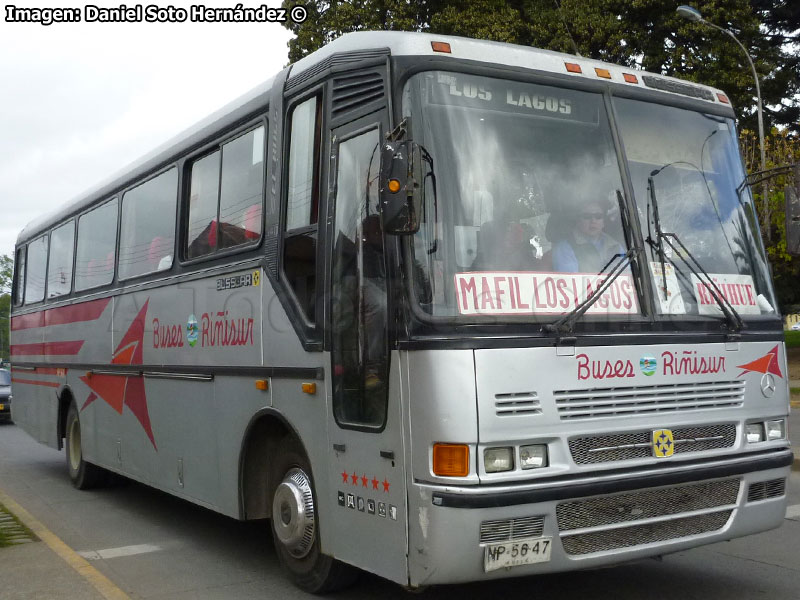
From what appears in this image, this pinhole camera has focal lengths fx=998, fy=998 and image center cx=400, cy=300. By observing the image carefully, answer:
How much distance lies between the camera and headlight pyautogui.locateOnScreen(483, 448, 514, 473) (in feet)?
15.8

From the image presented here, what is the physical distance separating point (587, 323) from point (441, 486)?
1141mm

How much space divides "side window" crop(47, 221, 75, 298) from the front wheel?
151cm

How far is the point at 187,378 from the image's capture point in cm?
782

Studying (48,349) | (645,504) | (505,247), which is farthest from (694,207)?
(48,349)

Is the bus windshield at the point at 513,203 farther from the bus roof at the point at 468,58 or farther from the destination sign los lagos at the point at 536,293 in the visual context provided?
the bus roof at the point at 468,58

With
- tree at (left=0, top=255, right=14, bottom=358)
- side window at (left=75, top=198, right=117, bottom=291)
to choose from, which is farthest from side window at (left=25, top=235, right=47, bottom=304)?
tree at (left=0, top=255, right=14, bottom=358)

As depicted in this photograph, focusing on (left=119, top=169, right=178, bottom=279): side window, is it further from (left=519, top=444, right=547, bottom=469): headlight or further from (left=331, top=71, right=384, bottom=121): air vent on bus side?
(left=519, top=444, right=547, bottom=469): headlight

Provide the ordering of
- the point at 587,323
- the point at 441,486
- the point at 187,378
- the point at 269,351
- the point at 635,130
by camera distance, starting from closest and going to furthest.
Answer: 1. the point at 441,486
2. the point at 587,323
3. the point at 635,130
4. the point at 269,351
5. the point at 187,378

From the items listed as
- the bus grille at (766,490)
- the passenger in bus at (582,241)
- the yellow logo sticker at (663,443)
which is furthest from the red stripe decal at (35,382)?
the bus grille at (766,490)

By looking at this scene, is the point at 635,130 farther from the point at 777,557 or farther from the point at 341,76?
the point at 777,557

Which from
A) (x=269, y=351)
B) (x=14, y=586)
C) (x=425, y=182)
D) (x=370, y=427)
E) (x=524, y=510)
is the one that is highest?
(x=425, y=182)

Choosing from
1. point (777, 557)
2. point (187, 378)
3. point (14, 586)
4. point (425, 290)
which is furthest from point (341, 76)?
point (777, 557)

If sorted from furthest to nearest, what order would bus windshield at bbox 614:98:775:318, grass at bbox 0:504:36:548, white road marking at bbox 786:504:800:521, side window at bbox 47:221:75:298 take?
side window at bbox 47:221:75:298 < white road marking at bbox 786:504:800:521 < grass at bbox 0:504:36:548 < bus windshield at bbox 614:98:775:318

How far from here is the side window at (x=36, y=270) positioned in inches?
521
